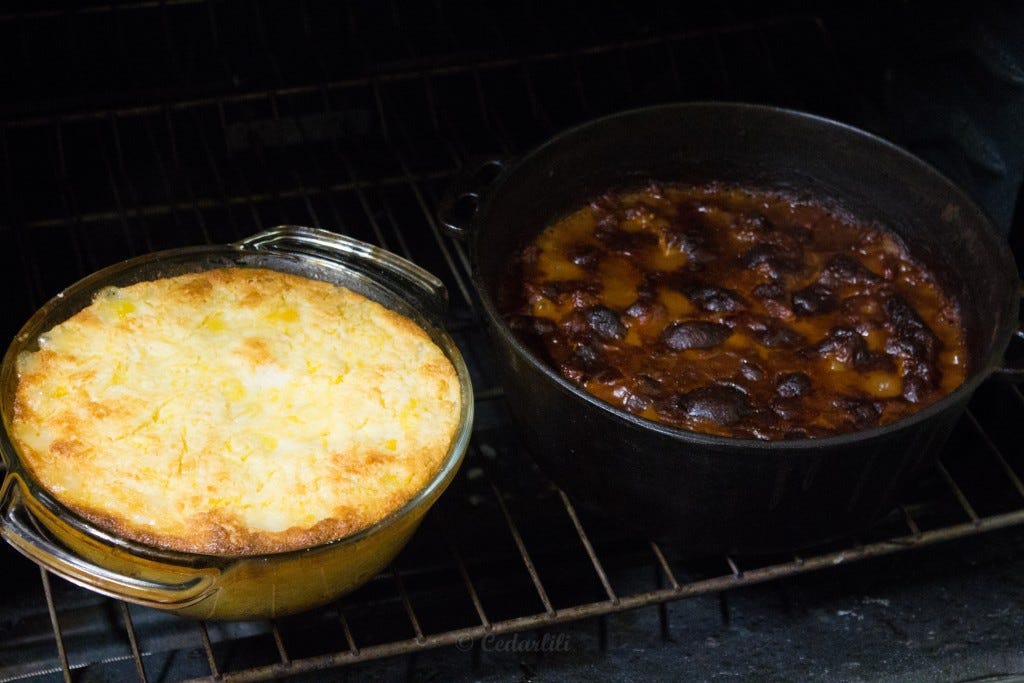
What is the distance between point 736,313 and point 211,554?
0.98m

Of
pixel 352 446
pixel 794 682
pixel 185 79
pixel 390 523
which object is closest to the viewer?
pixel 390 523

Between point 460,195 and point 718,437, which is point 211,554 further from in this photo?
point 460,195

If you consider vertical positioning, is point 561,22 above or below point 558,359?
above

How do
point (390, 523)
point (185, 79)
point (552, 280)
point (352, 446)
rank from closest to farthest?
1. point (390, 523)
2. point (352, 446)
3. point (552, 280)
4. point (185, 79)

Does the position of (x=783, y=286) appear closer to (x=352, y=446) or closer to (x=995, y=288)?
(x=995, y=288)

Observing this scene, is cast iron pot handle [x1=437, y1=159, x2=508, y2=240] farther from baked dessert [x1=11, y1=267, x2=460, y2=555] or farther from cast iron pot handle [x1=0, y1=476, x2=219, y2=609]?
cast iron pot handle [x1=0, y1=476, x2=219, y2=609]

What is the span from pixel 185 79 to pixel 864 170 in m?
1.34

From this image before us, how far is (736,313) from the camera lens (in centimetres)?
205

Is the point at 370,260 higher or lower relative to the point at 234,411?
higher

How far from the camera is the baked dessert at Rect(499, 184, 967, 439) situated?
189 centimetres

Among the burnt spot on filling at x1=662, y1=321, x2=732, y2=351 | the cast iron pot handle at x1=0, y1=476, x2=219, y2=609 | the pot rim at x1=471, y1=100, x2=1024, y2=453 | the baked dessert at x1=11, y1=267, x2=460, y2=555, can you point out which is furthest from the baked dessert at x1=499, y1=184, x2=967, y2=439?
the cast iron pot handle at x1=0, y1=476, x2=219, y2=609

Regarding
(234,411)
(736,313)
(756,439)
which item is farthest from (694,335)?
(234,411)

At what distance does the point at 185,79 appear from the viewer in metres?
2.44

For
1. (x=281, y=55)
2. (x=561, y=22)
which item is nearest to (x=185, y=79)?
(x=281, y=55)
